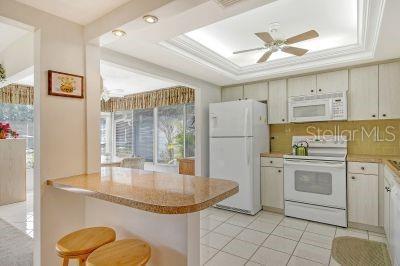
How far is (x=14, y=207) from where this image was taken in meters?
3.95

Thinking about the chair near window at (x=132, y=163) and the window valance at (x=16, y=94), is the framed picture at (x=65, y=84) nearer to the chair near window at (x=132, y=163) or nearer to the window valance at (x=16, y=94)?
the chair near window at (x=132, y=163)

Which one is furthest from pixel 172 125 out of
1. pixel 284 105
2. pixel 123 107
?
pixel 284 105

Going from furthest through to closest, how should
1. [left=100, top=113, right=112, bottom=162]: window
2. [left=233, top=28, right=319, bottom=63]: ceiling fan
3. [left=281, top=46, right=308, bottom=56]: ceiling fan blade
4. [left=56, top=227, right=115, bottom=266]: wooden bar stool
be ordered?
[left=100, top=113, right=112, bottom=162]: window → [left=281, top=46, right=308, bottom=56]: ceiling fan blade → [left=233, top=28, right=319, bottom=63]: ceiling fan → [left=56, top=227, right=115, bottom=266]: wooden bar stool

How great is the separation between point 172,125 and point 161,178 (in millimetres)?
4399

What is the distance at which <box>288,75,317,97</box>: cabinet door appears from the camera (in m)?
3.69

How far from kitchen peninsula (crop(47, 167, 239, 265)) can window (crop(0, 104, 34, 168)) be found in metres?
4.48

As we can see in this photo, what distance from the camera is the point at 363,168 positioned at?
304 cm

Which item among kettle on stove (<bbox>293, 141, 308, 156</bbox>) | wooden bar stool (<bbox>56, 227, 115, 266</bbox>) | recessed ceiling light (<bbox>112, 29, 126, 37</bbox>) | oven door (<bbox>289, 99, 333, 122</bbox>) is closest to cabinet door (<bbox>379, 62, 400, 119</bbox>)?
oven door (<bbox>289, 99, 333, 122</bbox>)

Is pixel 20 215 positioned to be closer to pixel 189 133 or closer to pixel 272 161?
pixel 189 133

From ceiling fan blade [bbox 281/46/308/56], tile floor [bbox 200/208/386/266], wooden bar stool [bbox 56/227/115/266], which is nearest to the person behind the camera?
wooden bar stool [bbox 56/227/115/266]

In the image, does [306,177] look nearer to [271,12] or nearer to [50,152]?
[271,12]

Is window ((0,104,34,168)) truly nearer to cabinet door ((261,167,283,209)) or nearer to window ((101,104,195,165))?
window ((101,104,195,165))

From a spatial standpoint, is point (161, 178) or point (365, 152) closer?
point (161, 178)

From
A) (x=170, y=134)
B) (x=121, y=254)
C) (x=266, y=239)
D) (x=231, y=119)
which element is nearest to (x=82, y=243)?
(x=121, y=254)
